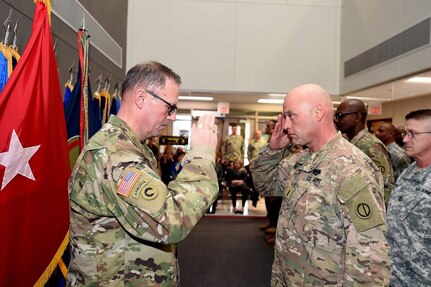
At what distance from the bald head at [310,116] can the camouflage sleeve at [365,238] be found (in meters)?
0.30

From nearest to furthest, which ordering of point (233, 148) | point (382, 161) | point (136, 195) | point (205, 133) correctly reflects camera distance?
1. point (136, 195)
2. point (205, 133)
3. point (382, 161)
4. point (233, 148)

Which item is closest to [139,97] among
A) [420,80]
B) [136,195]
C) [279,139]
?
[136,195]

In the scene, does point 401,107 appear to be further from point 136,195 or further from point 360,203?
point 136,195

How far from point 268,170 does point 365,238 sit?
64cm

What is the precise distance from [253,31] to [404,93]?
9.37ft

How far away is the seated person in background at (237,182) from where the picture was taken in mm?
6668

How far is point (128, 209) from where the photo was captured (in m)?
1.02

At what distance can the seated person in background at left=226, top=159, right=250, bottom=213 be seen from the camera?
6.67 meters

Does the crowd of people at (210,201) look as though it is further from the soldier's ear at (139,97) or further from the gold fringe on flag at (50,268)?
the gold fringe on flag at (50,268)

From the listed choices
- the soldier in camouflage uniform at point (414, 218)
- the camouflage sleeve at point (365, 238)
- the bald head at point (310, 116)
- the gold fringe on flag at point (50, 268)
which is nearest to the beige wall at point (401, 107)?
the soldier in camouflage uniform at point (414, 218)

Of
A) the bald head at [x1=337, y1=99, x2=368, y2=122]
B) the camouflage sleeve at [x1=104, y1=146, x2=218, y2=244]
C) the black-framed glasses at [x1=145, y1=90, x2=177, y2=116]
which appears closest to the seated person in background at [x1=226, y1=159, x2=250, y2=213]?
the bald head at [x1=337, y1=99, x2=368, y2=122]

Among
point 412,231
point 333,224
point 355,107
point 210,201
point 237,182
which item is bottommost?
point 237,182

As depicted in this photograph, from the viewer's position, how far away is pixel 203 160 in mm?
1127

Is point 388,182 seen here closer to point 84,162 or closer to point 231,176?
point 84,162
